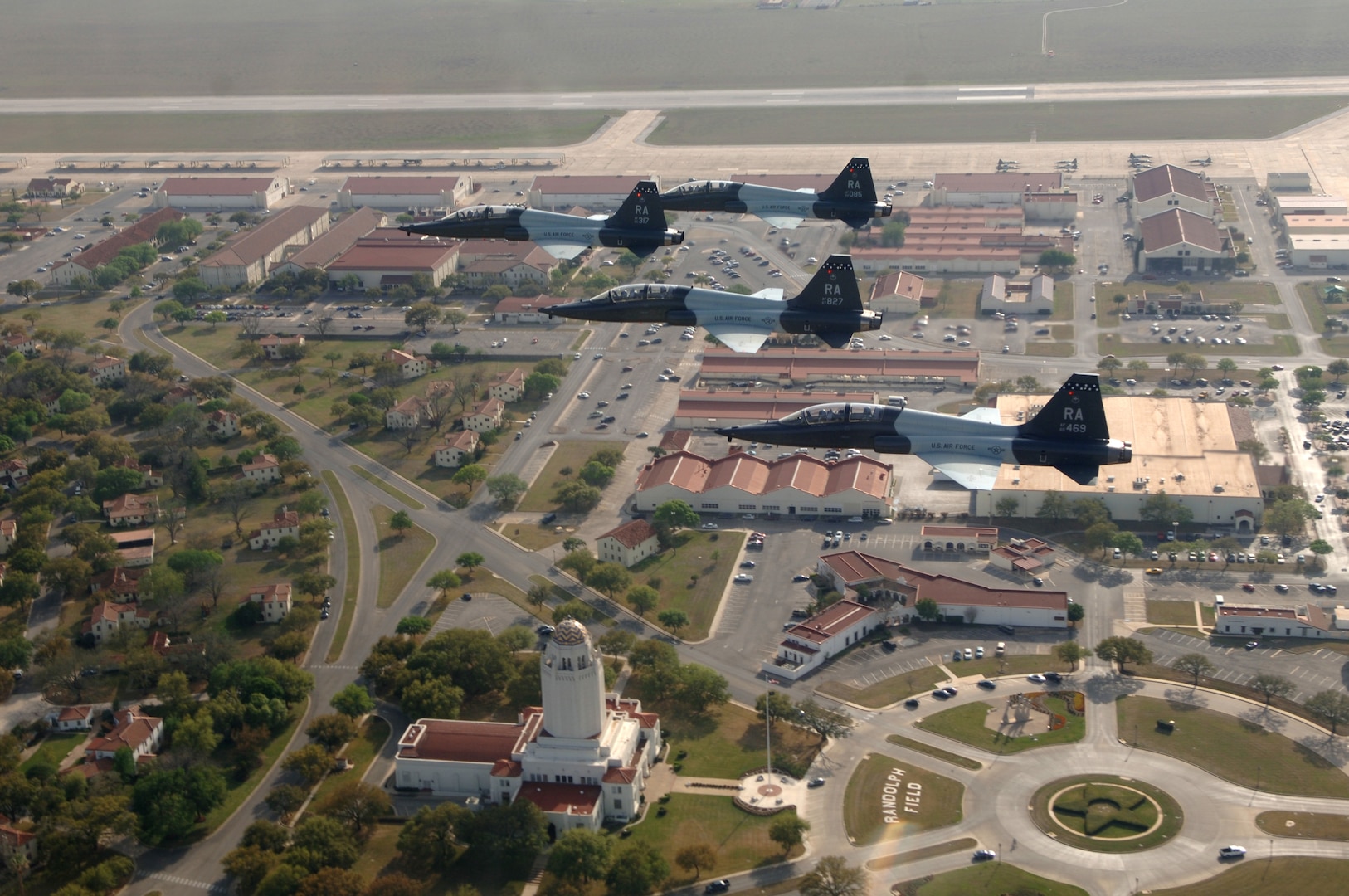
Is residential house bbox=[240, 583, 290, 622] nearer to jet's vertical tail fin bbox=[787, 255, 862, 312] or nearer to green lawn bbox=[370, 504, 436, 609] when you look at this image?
green lawn bbox=[370, 504, 436, 609]

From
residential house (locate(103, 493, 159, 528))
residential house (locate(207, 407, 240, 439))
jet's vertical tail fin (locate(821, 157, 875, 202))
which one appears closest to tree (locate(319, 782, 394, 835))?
jet's vertical tail fin (locate(821, 157, 875, 202))

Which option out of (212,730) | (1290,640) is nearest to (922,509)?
(1290,640)

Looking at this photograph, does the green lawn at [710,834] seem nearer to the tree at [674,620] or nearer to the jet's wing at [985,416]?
the tree at [674,620]

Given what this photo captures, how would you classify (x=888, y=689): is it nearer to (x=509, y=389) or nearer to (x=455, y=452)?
(x=455, y=452)

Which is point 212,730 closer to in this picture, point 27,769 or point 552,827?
point 27,769

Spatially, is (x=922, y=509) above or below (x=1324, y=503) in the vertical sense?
below

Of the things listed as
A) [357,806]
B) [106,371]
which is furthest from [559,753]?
[106,371]
